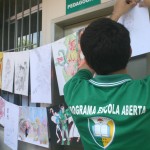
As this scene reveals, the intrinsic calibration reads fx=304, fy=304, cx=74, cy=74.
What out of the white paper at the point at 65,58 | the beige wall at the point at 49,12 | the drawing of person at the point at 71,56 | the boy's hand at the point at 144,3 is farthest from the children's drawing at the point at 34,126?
the boy's hand at the point at 144,3

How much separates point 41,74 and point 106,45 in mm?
1545

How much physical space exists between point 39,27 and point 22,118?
3.35 ft

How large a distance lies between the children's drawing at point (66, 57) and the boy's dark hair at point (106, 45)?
1022 mm

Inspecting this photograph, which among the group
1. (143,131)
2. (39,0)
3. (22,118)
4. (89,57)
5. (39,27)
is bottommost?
(22,118)

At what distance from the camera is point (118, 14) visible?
70.0 inches

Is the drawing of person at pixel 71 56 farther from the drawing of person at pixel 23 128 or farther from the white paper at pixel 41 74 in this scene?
the drawing of person at pixel 23 128

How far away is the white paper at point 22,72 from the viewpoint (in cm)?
295

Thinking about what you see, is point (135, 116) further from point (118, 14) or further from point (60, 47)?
point (60, 47)

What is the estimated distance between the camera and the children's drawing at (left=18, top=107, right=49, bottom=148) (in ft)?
8.94

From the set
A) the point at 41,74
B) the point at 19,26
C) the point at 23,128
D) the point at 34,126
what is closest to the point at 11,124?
the point at 23,128

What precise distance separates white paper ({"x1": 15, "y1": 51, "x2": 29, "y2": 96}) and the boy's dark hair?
171cm

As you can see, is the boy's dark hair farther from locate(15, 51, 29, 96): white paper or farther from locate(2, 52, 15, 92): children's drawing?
locate(2, 52, 15, 92): children's drawing

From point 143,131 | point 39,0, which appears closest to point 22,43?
point 39,0

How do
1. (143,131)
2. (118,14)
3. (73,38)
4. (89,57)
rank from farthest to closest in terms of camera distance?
(73,38) < (118,14) < (89,57) < (143,131)
